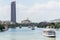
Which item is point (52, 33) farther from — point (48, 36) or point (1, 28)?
point (1, 28)

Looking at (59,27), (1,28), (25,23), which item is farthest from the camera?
(25,23)

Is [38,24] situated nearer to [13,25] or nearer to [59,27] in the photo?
[13,25]

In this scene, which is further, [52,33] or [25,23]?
[25,23]

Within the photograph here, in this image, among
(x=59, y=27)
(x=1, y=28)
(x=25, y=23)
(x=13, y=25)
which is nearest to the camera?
(x=1, y=28)

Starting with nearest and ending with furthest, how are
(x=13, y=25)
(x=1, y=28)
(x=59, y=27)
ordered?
(x=1, y=28), (x=59, y=27), (x=13, y=25)

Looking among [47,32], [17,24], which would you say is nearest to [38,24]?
[17,24]

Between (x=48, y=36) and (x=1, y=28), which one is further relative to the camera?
(x=1, y=28)

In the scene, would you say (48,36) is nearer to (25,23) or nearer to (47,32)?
(47,32)

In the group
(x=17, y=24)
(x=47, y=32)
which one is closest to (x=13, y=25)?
(x=17, y=24)

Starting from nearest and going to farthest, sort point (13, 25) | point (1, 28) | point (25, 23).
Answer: point (1, 28) → point (13, 25) → point (25, 23)

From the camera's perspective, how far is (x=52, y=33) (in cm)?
3862

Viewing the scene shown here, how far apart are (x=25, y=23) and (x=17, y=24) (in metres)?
9.90

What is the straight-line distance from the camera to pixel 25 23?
121 m

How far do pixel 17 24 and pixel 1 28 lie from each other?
5030 cm
